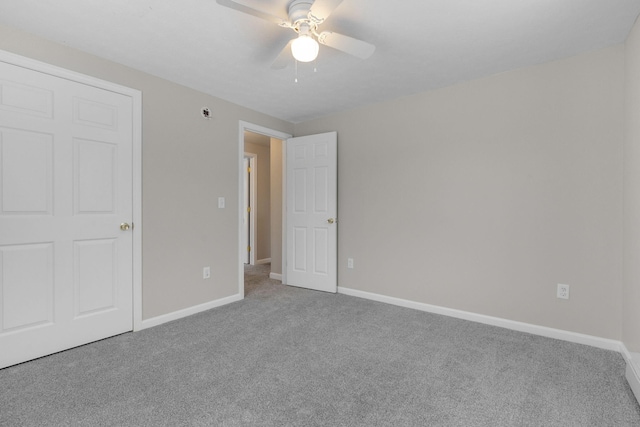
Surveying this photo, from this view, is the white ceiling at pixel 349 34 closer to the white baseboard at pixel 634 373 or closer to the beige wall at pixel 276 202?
the beige wall at pixel 276 202

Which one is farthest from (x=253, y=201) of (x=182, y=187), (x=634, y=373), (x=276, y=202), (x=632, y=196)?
(x=634, y=373)

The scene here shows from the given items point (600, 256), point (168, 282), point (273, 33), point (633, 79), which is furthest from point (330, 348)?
point (633, 79)

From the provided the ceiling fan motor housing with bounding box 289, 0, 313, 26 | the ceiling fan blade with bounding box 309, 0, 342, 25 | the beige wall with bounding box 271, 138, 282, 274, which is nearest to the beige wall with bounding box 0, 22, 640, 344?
the beige wall with bounding box 271, 138, 282, 274

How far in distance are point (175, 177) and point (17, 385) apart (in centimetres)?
179

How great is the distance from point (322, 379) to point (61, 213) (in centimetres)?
219

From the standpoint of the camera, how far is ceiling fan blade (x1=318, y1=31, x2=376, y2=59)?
181 cm

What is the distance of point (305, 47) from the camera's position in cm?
176

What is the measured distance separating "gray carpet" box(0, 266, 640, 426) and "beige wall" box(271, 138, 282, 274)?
1824 mm

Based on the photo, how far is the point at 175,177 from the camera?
2883mm

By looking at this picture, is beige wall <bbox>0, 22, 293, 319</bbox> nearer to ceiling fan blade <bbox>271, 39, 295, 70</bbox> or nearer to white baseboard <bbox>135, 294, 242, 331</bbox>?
white baseboard <bbox>135, 294, 242, 331</bbox>

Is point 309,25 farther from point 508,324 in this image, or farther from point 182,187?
point 508,324

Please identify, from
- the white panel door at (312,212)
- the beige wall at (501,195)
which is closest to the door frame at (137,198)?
the white panel door at (312,212)

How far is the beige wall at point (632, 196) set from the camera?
188 centimetres

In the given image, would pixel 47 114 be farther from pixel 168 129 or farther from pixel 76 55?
pixel 168 129
